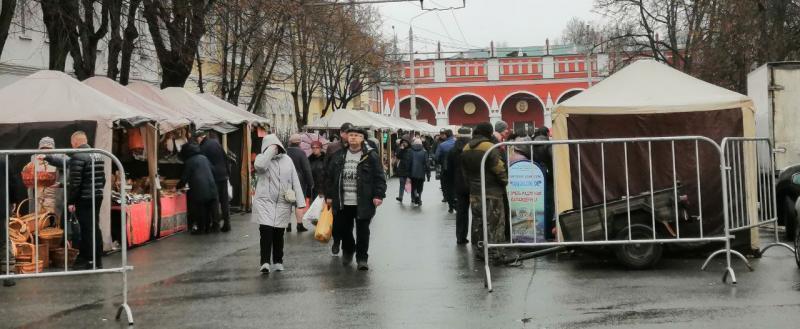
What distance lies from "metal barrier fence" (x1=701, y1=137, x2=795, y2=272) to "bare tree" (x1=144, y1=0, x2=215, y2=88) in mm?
12683

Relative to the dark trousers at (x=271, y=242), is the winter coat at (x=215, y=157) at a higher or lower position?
higher

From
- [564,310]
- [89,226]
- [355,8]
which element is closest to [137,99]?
[89,226]

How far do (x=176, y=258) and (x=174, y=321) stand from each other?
550cm

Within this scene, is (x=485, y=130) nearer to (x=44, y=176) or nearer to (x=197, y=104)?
(x=44, y=176)

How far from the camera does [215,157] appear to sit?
1909 centimetres

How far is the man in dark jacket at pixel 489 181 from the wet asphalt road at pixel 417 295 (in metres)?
0.49

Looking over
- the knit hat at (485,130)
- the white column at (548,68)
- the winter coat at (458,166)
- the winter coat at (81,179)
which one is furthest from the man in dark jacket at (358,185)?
the white column at (548,68)

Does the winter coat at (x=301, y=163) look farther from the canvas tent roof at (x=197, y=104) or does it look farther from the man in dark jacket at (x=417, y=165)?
the man in dark jacket at (x=417, y=165)

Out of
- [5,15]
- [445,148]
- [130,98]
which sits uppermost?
[5,15]

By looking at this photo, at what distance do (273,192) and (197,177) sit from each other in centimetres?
617

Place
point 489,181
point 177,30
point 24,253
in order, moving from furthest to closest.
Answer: point 177,30, point 24,253, point 489,181

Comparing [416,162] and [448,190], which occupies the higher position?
[416,162]

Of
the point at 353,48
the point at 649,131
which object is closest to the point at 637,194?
the point at 649,131

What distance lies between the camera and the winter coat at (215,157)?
62.5ft
